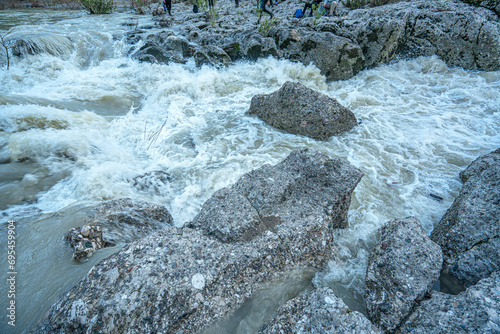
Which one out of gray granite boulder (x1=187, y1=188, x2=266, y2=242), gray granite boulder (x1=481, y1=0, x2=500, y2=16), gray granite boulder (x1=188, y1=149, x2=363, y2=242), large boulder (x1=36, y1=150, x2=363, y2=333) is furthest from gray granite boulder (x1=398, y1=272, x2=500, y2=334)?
gray granite boulder (x1=481, y1=0, x2=500, y2=16)

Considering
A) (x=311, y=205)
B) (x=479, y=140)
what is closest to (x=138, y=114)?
(x=311, y=205)

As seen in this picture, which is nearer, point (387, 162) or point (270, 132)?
point (387, 162)

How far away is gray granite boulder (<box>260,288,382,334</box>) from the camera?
174 centimetres

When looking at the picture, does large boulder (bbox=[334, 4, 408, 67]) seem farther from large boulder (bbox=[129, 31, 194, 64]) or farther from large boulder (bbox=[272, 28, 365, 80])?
large boulder (bbox=[129, 31, 194, 64])

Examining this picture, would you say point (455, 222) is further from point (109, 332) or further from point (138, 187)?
point (138, 187)

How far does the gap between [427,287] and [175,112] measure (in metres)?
6.64

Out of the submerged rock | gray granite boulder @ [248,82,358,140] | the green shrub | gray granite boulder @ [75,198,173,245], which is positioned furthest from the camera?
the green shrub

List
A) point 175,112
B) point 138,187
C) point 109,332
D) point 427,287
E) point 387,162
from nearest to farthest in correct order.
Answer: point 109,332 < point 427,287 < point 138,187 < point 387,162 < point 175,112

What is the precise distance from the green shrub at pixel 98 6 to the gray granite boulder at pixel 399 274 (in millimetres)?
25047

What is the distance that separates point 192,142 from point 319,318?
474 cm

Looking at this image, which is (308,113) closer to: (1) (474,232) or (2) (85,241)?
(1) (474,232)

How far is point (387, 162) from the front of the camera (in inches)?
196

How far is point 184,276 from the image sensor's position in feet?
6.64

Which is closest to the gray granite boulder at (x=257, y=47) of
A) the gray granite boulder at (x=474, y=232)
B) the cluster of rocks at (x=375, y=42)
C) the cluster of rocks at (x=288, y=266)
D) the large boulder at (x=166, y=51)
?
the cluster of rocks at (x=375, y=42)
